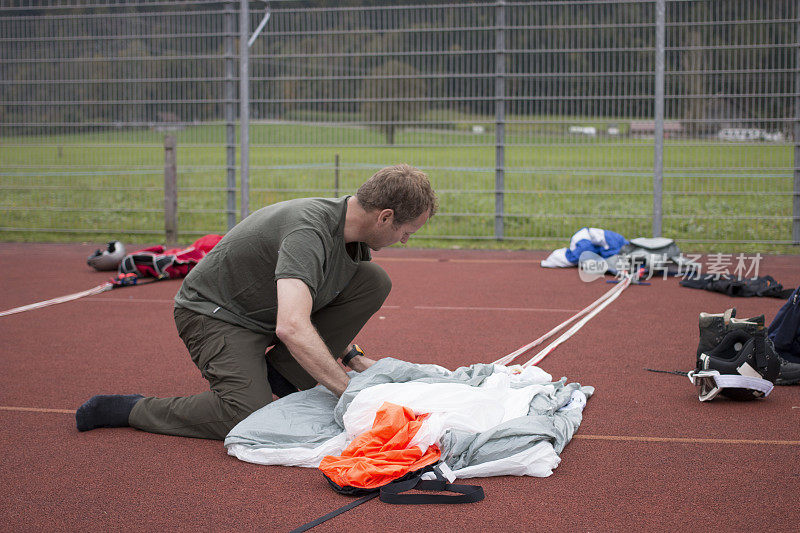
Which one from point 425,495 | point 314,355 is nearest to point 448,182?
point 314,355

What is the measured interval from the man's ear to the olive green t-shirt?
208 mm

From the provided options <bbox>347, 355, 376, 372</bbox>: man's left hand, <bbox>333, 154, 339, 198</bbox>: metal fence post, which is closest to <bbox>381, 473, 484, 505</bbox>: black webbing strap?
<bbox>347, 355, 376, 372</bbox>: man's left hand

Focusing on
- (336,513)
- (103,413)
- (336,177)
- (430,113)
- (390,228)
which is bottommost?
(336,513)

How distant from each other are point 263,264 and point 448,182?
8625 millimetres

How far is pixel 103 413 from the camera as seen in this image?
4395mm

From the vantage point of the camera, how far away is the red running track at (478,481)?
3.40 m

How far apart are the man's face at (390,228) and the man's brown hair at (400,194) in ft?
0.07

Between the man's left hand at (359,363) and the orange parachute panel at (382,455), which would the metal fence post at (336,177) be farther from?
the orange parachute panel at (382,455)

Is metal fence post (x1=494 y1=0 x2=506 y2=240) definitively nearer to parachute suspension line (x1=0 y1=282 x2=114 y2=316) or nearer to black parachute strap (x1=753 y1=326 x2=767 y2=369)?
parachute suspension line (x1=0 y1=282 x2=114 y2=316)

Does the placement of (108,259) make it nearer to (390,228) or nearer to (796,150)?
(390,228)

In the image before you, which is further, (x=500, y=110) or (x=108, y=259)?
(x=500, y=110)

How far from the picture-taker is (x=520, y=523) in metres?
3.32

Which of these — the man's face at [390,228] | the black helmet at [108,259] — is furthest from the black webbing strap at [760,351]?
the black helmet at [108,259]

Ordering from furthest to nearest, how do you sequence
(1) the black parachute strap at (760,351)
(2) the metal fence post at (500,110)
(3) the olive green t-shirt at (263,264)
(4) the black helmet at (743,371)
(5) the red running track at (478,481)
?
(2) the metal fence post at (500,110)
(1) the black parachute strap at (760,351)
(4) the black helmet at (743,371)
(3) the olive green t-shirt at (263,264)
(5) the red running track at (478,481)
